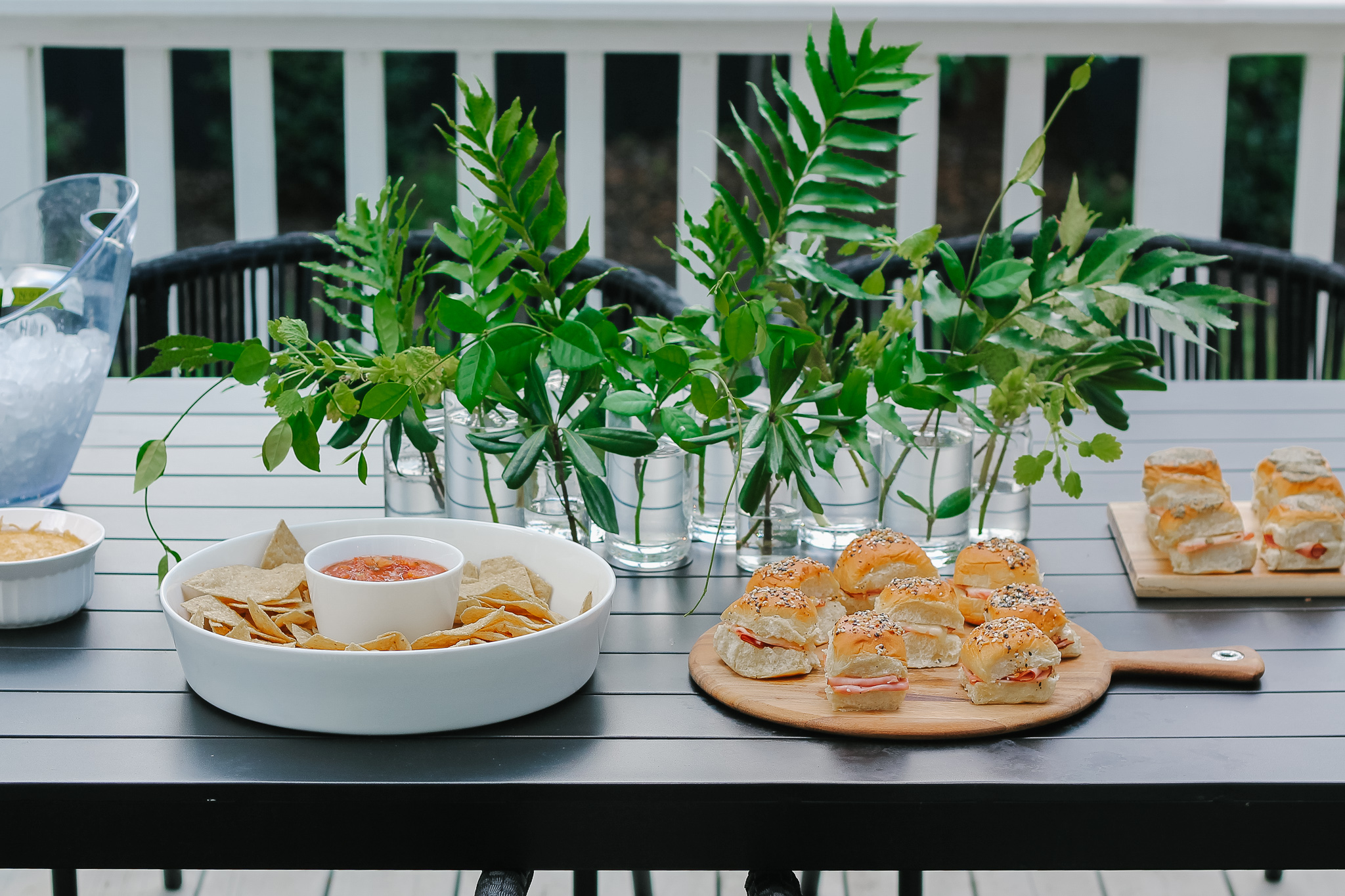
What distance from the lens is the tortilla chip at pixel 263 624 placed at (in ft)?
2.98

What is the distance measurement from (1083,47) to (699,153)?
73 cm

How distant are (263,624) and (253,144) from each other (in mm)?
1730

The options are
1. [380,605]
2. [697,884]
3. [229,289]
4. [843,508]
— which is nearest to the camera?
[380,605]

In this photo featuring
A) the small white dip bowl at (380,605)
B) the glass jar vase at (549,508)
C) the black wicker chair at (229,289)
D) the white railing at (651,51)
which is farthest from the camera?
the white railing at (651,51)

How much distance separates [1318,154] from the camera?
8.14ft

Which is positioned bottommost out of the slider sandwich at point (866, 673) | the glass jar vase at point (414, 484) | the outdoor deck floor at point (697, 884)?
the outdoor deck floor at point (697, 884)

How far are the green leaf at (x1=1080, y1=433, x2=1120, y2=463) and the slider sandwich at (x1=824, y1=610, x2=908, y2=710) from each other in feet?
0.99

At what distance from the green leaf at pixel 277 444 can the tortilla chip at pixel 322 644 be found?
18cm

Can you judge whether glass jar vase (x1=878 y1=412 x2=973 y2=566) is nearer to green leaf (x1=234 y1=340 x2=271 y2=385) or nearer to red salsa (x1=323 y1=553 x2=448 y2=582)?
red salsa (x1=323 y1=553 x2=448 y2=582)

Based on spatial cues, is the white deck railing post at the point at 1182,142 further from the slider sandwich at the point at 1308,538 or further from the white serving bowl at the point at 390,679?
the white serving bowl at the point at 390,679

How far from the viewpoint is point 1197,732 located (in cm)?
87

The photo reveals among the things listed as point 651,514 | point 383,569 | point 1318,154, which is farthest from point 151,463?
point 1318,154

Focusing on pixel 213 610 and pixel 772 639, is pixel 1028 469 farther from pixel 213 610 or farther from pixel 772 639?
pixel 213 610

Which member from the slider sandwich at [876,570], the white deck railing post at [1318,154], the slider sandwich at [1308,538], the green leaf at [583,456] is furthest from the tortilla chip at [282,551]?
→ the white deck railing post at [1318,154]
